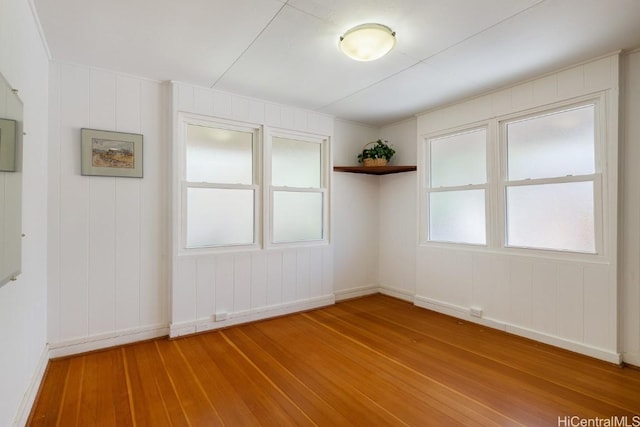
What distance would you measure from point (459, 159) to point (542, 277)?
1.58 m

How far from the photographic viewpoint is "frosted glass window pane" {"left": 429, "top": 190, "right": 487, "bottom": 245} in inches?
145

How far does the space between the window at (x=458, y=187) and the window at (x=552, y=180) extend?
30 centimetres

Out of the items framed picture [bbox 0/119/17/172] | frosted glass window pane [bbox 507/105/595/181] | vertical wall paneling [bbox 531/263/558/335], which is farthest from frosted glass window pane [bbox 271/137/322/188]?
vertical wall paneling [bbox 531/263/558/335]

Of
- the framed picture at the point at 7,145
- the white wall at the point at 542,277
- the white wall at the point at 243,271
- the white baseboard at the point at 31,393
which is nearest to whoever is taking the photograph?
the framed picture at the point at 7,145

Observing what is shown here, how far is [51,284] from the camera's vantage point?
8.81 feet

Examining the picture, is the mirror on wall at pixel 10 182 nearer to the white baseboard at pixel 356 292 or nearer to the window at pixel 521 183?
the white baseboard at pixel 356 292

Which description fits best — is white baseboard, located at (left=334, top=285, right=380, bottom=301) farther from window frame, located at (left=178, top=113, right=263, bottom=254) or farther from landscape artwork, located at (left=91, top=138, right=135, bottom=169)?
landscape artwork, located at (left=91, top=138, right=135, bottom=169)

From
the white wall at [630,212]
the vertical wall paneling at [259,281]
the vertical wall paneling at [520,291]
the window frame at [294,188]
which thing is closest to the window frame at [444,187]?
the vertical wall paneling at [520,291]

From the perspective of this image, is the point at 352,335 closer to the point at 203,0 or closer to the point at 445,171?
the point at 445,171

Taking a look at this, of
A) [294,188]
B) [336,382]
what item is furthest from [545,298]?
[294,188]

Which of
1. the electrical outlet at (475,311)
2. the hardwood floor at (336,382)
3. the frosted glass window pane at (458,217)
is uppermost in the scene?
the frosted glass window pane at (458,217)

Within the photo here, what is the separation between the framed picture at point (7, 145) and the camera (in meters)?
1.39

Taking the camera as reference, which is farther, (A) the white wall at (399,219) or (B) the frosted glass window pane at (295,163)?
(A) the white wall at (399,219)

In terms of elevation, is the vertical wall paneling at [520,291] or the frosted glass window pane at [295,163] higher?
the frosted glass window pane at [295,163]
